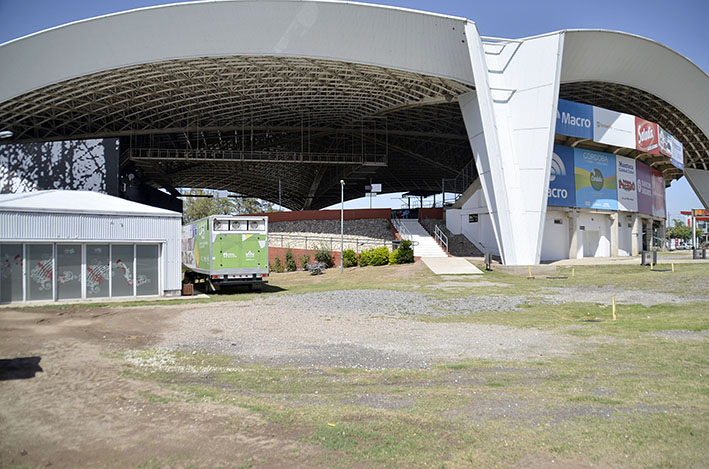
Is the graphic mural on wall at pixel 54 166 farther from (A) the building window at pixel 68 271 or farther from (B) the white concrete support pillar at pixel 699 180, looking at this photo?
(B) the white concrete support pillar at pixel 699 180

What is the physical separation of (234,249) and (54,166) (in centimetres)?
3032

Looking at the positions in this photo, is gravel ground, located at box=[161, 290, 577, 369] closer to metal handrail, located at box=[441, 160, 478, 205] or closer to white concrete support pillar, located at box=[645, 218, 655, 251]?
metal handrail, located at box=[441, 160, 478, 205]

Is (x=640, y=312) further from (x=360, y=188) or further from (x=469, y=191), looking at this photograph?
(x=360, y=188)

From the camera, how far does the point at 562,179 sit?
121 ft

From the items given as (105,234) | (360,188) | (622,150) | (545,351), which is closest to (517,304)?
(545,351)

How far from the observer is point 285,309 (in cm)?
1595

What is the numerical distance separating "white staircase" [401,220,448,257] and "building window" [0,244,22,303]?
2550cm

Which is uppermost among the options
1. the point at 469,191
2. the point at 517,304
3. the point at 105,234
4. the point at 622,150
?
the point at 622,150

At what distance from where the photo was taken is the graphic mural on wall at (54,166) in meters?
41.1

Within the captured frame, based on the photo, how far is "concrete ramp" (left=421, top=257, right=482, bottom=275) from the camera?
29859 millimetres

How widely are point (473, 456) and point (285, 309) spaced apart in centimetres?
1192

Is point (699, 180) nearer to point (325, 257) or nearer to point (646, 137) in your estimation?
point (646, 137)

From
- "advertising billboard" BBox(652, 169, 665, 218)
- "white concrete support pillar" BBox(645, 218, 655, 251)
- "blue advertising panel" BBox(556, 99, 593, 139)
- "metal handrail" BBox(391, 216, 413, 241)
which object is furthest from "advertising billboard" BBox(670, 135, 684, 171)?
"metal handrail" BBox(391, 216, 413, 241)

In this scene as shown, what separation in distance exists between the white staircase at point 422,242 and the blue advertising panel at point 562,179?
30.5 ft
